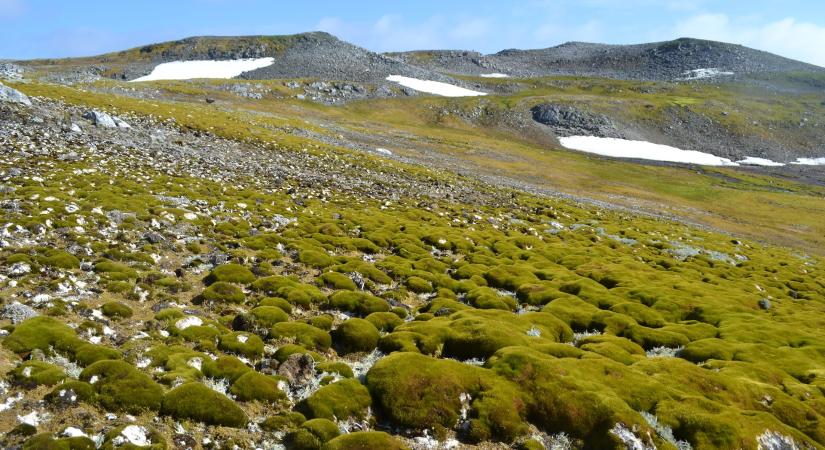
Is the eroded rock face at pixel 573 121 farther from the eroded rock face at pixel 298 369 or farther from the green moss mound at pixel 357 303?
the eroded rock face at pixel 298 369

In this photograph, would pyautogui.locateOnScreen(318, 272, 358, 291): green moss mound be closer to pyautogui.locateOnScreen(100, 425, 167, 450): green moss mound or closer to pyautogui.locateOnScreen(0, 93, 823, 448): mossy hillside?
pyautogui.locateOnScreen(0, 93, 823, 448): mossy hillside

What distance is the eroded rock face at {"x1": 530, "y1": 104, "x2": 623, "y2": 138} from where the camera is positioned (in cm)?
17400

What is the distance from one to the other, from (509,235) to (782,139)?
193268 millimetres

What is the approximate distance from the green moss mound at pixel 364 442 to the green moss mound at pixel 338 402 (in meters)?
1.42

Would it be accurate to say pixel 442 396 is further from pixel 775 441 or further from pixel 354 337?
pixel 775 441

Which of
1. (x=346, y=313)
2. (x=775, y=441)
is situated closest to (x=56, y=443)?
(x=346, y=313)

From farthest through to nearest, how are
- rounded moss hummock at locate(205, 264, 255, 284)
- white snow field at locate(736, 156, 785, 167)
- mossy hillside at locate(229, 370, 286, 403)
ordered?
white snow field at locate(736, 156, 785, 167) → rounded moss hummock at locate(205, 264, 255, 284) → mossy hillside at locate(229, 370, 286, 403)

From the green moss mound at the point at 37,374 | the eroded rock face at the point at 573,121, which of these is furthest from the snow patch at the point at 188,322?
the eroded rock face at the point at 573,121

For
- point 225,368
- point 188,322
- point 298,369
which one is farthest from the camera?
point 188,322

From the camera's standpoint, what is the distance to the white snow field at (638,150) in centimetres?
15850

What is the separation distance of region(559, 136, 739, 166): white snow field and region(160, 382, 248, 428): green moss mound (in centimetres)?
16174

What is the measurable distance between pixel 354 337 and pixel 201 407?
22.5 ft

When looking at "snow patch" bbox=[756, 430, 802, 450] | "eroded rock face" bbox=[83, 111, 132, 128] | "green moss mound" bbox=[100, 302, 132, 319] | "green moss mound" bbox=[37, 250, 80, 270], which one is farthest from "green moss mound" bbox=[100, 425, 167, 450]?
"eroded rock face" bbox=[83, 111, 132, 128]

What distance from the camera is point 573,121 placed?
178375mm
